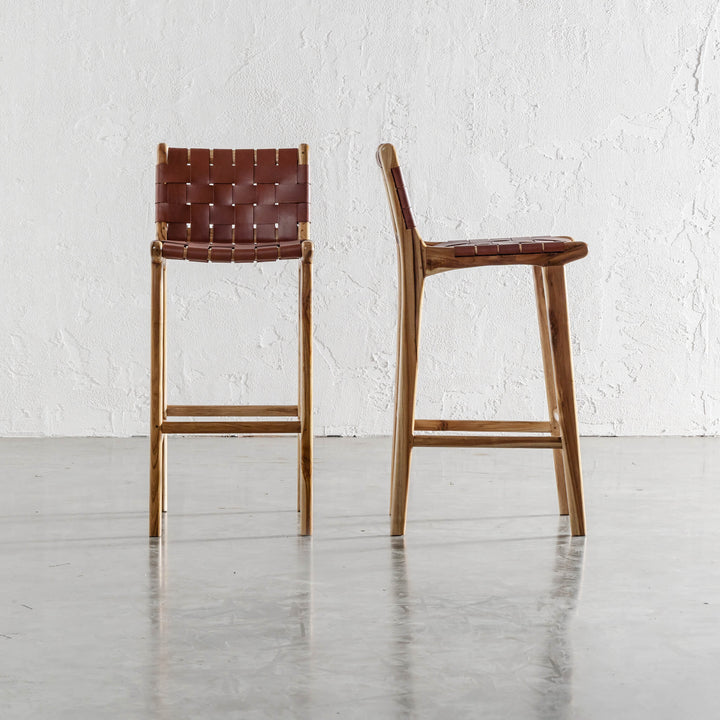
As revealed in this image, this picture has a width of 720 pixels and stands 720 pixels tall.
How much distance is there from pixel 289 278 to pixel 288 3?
1.13 m

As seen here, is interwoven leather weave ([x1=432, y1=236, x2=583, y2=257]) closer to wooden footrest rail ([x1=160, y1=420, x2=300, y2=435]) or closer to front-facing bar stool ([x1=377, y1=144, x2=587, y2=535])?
front-facing bar stool ([x1=377, y1=144, x2=587, y2=535])

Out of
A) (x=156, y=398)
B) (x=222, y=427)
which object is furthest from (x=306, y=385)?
(x=156, y=398)

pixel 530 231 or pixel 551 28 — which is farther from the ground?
pixel 551 28

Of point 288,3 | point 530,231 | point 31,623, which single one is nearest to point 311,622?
point 31,623

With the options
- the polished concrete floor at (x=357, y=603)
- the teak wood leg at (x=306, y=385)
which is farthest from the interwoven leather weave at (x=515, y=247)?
the polished concrete floor at (x=357, y=603)

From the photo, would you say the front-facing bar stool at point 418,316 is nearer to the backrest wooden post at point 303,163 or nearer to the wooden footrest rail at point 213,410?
the backrest wooden post at point 303,163

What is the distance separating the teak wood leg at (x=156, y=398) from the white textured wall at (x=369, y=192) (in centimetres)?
179

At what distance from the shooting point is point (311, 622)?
1302mm

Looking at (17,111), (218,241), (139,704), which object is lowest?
(139,704)

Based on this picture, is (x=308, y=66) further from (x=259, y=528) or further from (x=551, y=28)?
(x=259, y=528)

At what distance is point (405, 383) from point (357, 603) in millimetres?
631

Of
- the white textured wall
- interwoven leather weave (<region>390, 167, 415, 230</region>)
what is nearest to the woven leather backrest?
interwoven leather weave (<region>390, 167, 415, 230</region>)

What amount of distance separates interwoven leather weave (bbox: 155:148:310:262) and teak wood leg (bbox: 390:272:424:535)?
41 centimetres

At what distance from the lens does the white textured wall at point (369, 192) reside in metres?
3.73
